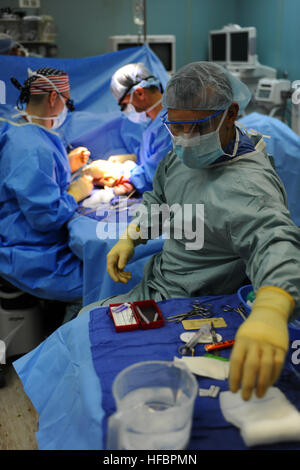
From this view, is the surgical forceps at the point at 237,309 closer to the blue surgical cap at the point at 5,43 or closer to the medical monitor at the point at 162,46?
the blue surgical cap at the point at 5,43

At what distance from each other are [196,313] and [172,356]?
24 cm

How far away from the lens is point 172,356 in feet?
3.77

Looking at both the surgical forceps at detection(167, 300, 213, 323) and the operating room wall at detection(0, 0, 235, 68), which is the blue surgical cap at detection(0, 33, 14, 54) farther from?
the surgical forceps at detection(167, 300, 213, 323)

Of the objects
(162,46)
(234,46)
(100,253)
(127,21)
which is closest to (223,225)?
(100,253)

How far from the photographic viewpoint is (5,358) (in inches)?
95.3

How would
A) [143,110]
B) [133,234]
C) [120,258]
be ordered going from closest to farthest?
[120,258], [133,234], [143,110]

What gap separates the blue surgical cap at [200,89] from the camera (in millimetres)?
1380

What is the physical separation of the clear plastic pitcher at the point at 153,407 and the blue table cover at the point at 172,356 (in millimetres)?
46

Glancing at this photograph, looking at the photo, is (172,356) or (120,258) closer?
(172,356)

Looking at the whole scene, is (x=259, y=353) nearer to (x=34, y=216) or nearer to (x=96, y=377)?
(x=96, y=377)

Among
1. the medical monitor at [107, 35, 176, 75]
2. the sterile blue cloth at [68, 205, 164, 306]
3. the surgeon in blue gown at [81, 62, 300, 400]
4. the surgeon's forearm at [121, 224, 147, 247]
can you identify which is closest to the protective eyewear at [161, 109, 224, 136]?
the surgeon in blue gown at [81, 62, 300, 400]

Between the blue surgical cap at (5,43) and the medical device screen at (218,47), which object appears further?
the medical device screen at (218,47)

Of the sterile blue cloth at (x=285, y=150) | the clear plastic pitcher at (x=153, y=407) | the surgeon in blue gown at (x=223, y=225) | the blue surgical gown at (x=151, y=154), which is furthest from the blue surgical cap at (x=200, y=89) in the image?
the sterile blue cloth at (x=285, y=150)

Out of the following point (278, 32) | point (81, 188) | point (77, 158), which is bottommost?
point (81, 188)
